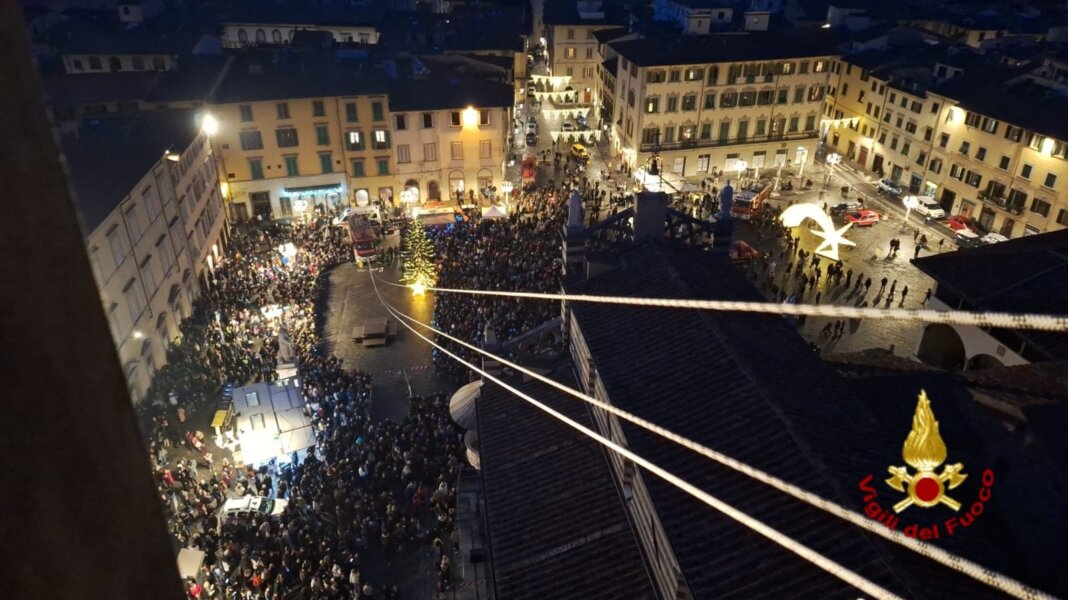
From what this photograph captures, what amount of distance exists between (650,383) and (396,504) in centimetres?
1180

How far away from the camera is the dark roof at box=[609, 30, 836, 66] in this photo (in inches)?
2245

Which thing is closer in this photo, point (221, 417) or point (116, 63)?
point (221, 417)

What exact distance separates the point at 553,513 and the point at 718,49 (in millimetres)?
50693

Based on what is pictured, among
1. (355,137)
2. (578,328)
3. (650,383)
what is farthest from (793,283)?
(355,137)

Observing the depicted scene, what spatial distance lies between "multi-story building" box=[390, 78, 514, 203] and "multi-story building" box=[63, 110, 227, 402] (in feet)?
45.5

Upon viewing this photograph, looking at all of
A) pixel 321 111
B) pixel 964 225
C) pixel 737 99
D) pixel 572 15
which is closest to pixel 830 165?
pixel 737 99

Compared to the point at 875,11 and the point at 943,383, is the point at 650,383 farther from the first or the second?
the point at 875,11

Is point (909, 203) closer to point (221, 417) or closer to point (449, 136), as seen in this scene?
point (449, 136)

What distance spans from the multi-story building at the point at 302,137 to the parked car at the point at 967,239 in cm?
4206

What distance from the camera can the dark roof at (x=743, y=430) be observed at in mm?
12703

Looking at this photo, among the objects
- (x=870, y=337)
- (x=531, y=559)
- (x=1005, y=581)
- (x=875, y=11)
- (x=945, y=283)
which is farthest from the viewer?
(x=875, y=11)

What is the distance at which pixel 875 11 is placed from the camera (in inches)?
3159

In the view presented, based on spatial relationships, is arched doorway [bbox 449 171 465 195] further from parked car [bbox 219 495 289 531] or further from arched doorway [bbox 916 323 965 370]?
arched doorway [bbox 916 323 965 370]

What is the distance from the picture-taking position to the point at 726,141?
199 ft
